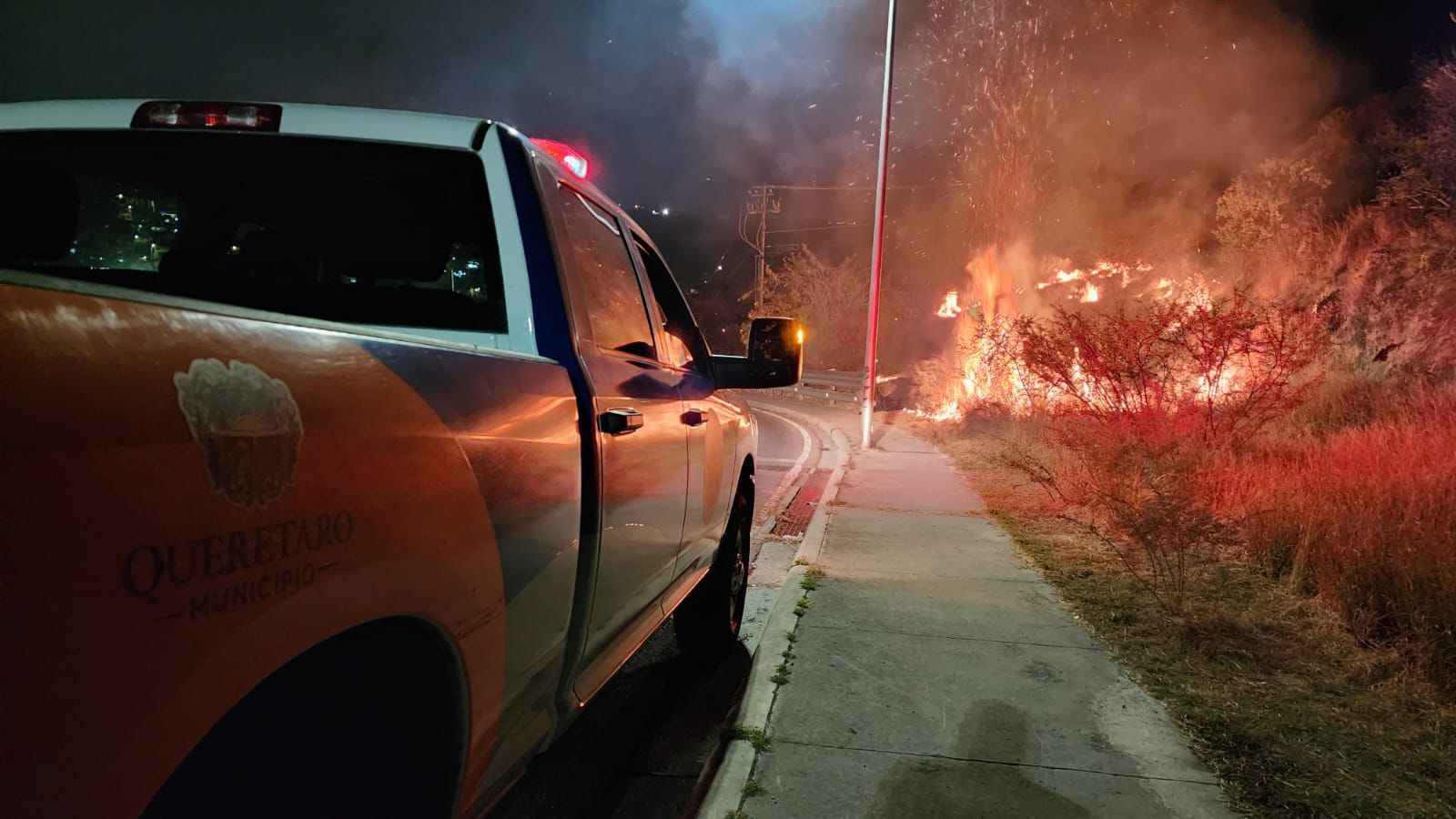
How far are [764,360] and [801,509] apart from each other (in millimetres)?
5468

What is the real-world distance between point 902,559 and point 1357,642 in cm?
277

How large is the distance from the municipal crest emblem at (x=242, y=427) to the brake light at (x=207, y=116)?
5.62ft

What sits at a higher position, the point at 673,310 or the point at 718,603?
the point at 673,310

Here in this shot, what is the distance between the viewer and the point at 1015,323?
13.9 meters

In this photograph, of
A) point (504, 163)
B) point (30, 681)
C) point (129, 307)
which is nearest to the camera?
point (30, 681)

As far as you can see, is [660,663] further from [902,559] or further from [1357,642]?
[1357,642]

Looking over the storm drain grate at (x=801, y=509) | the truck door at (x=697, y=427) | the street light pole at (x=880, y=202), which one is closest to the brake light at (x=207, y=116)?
the truck door at (x=697, y=427)

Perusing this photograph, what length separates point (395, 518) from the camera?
4.48ft

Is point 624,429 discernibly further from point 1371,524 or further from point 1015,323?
point 1015,323

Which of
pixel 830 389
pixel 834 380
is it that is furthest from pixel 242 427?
pixel 834 380

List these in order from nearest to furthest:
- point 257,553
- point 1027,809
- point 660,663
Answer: point 257,553, point 1027,809, point 660,663

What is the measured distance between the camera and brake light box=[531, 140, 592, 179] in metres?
2.94

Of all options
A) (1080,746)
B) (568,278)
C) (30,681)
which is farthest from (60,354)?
(1080,746)

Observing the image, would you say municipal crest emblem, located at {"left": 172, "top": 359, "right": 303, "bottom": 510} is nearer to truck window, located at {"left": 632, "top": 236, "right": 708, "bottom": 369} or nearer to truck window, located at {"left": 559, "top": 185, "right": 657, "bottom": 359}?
truck window, located at {"left": 559, "top": 185, "right": 657, "bottom": 359}
